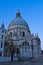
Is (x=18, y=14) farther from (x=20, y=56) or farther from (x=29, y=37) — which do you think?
(x=20, y=56)

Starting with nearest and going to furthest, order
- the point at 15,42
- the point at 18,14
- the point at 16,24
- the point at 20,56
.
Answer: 1. the point at 20,56
2. the point at 15,42
3. the point at 16,24
4. the point at 18,14

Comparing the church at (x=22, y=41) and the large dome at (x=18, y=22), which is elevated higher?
the large dome at (x=18, y=22)

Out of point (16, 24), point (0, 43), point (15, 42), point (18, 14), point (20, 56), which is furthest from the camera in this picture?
point (18, 14)

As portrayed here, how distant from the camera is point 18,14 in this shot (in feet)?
258

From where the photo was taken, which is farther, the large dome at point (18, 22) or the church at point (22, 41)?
the large dome at point (18, 22)

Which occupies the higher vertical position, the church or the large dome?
the large dome

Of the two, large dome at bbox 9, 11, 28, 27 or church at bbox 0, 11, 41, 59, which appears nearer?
church at bbox 0, 11, 41, 59

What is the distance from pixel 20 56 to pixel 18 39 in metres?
8.91

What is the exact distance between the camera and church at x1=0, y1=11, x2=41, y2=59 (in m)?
61.9

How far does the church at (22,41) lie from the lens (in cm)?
6188

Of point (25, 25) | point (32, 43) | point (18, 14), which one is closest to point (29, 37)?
point (32, 43)

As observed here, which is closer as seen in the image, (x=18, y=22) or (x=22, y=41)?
(x=22, y=41)

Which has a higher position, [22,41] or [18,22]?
[18,22]

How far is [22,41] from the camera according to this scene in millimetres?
65562
